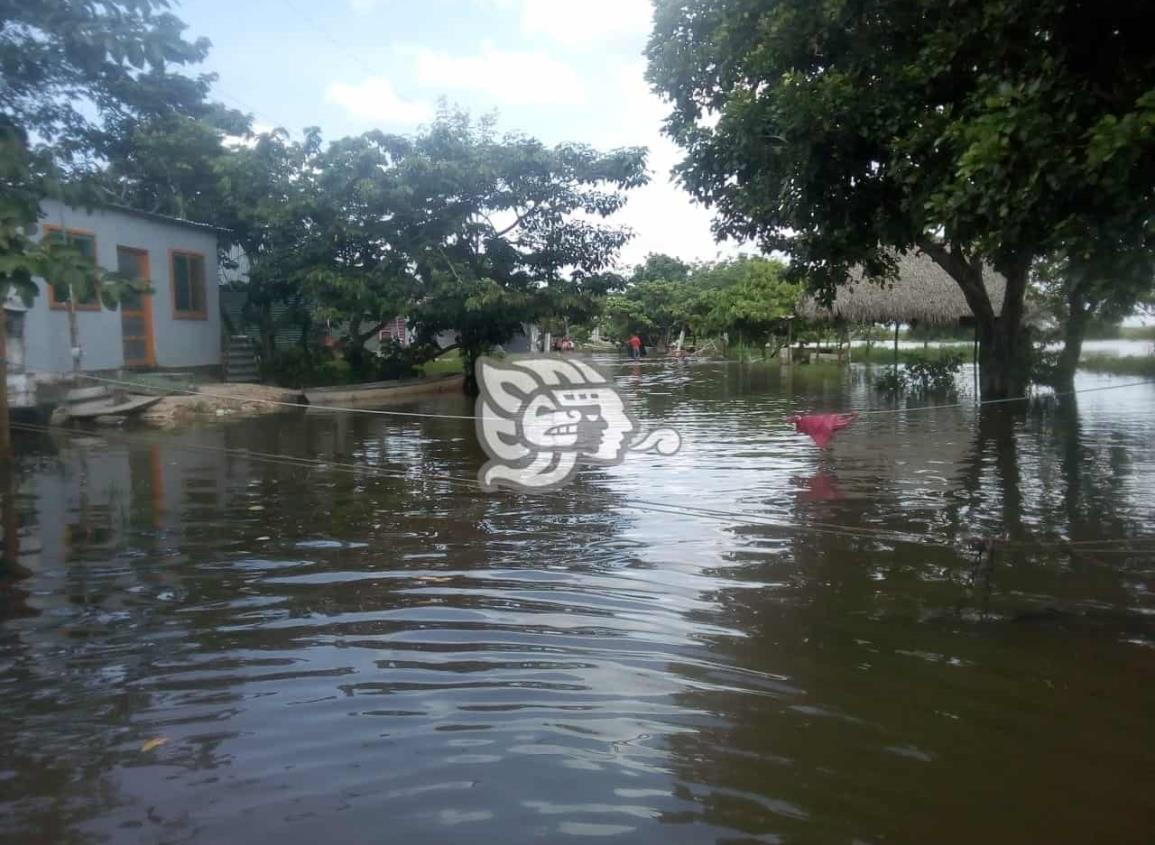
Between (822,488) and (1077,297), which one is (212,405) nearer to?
(822,488)

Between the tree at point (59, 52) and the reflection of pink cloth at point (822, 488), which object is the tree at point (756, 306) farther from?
the tree at point (59, 52)

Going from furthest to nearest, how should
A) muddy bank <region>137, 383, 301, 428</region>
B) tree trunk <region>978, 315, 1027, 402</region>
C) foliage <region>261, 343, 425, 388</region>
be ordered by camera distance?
1. foliage <region>261, 343, 425, 388</region>
2. tree trunk <region>978, 315, 1027, 402</region>
3. muddy bank <region>137, 383, 301, 428</region>

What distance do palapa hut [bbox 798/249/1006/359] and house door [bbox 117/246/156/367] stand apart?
14.6 m

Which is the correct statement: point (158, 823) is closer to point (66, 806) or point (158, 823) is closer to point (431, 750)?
point (66, 806)

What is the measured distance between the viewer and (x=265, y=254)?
70.2 feet

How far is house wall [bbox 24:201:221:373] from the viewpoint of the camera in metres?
15.3

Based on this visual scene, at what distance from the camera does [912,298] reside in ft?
74.3

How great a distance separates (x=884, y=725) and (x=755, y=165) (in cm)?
776

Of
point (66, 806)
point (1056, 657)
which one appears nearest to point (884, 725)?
point (1056, 657)

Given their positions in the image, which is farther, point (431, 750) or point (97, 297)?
point (97, 297)

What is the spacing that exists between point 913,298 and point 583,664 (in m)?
20.5

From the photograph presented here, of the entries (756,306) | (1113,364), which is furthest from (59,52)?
(756,306)

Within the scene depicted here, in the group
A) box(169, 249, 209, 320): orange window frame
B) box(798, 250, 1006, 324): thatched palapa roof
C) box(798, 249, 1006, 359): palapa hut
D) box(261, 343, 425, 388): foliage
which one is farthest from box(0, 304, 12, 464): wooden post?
box(798, 250, 1006, 324): thatched palapa roof

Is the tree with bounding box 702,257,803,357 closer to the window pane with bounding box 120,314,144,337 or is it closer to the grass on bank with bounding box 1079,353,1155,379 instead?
the grass on bank with bounding box 1079,353,1155,379
